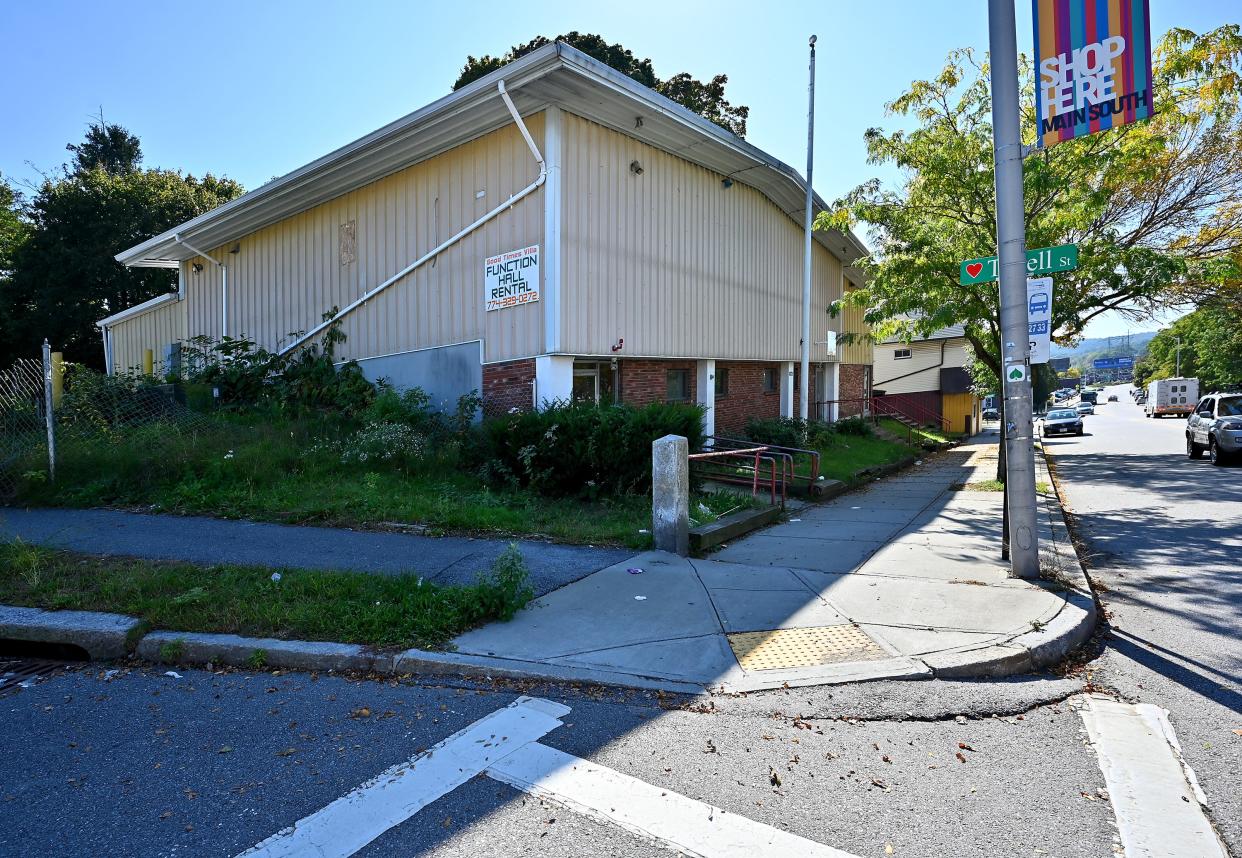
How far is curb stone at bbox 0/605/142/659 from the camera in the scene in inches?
192

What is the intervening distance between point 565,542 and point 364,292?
983 cm

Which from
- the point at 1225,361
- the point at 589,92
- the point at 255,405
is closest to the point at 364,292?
the point at 255,405

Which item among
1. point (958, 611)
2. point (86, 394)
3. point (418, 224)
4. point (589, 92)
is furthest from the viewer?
point (418, 224)

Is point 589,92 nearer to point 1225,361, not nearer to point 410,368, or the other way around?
point 410,368

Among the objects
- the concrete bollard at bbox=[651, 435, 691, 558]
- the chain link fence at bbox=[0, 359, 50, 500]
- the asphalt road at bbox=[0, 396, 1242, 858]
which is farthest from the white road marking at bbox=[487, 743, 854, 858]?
the chain link fence at bbox=[0, 359, 50, 500]

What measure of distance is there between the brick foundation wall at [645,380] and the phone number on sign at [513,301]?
2.45 m

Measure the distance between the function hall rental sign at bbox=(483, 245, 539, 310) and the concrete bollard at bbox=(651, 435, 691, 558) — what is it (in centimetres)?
533

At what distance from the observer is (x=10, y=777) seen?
333 centimetres

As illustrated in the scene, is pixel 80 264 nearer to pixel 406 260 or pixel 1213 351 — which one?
pixel 406 260

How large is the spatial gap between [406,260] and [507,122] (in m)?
3.63

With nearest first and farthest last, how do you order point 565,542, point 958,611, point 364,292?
point 958,611, point 565,542, point 364,292

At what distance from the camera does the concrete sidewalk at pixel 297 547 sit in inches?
258

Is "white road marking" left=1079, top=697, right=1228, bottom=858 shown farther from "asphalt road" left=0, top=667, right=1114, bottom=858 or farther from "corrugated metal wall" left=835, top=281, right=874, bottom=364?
"corrugated metal wall" left=835, top=281, right=874, bottom=364

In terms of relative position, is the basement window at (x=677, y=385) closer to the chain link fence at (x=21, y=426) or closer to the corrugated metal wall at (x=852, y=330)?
the corrugated metal wall at (x=852, y=330)
